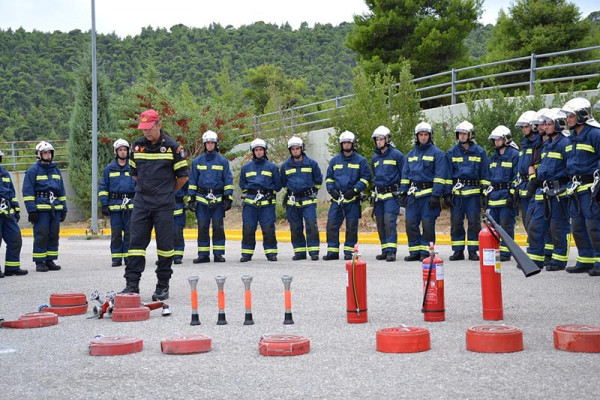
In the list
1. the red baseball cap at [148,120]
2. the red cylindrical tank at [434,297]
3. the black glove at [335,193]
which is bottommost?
the red cylindrical tank at [434,297]

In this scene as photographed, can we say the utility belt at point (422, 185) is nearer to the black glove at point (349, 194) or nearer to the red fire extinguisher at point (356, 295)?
the black glove at point (349, 194)

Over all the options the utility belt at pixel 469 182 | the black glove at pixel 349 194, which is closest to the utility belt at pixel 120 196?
the black glove at pixel 349 194

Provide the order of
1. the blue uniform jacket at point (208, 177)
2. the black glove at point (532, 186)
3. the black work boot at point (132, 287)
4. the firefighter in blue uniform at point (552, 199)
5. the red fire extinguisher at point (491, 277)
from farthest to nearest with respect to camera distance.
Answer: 1. the blue uniform jacket at point (208, 177)
2. the black glove at point (532, 186)
3. the firefighter in blue uniform at point (552, 199)
4. the black work boot at point (132, 287)
5. the red fire extinguisher at point (491, 277)

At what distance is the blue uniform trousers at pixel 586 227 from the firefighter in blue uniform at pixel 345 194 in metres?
4.38

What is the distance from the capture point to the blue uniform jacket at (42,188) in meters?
14.7

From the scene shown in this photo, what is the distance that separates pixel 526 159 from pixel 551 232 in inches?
54.7

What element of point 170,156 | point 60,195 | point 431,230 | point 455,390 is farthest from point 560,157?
point 60,195

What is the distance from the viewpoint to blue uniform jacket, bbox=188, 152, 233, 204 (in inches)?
608

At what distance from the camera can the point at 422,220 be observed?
14.8 meters

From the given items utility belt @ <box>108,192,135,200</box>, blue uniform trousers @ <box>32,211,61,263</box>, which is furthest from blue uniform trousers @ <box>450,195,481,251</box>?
blue uniform trousers @ <box>32,211,61,263</box>

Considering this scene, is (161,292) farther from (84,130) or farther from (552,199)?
(84,130)

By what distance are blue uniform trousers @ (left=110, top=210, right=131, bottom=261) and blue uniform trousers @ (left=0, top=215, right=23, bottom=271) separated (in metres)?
1.62

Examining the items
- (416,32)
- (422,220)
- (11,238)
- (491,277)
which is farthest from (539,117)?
(416,32)

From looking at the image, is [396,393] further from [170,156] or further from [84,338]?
[170,156]
